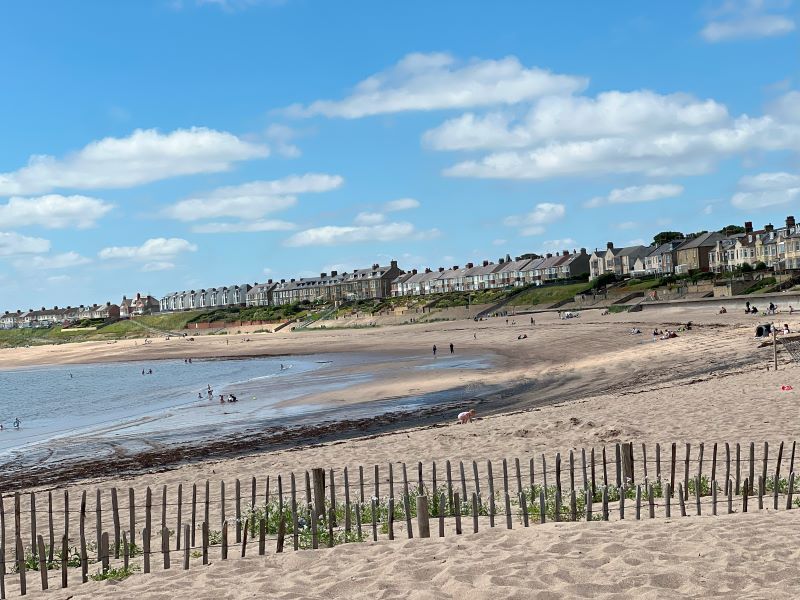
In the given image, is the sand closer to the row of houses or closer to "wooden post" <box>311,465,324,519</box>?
"wooden post" <box>311,465,324,519</box>

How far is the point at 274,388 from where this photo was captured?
155ft

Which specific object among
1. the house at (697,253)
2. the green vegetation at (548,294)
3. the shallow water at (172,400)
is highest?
the house at (697,253)

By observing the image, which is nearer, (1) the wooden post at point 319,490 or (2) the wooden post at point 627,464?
(1) the wooden post at point 319,490

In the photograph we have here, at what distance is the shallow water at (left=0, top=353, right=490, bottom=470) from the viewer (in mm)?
32094

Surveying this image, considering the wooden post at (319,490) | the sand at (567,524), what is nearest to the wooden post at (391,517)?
the sand at (567,524)

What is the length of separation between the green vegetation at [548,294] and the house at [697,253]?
16.8 m

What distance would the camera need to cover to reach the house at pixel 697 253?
11606 cm

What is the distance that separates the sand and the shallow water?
6.19 m

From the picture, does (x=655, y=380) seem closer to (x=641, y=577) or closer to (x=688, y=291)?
(x=641, y=577)

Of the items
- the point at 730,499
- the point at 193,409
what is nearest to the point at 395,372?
the point at 193,409

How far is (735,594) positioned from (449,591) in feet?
9.00

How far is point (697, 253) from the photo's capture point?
383 feet

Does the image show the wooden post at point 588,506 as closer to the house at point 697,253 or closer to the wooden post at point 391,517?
the wooden post at point 391,517

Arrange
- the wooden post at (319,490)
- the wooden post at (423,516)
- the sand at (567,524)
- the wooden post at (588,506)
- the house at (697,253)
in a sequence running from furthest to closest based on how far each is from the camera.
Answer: the house at (697,253)
the wooden post at (319,490)
the wooden post at (588,506)
the wooden post at (423,516)
the sand at (567,524)
